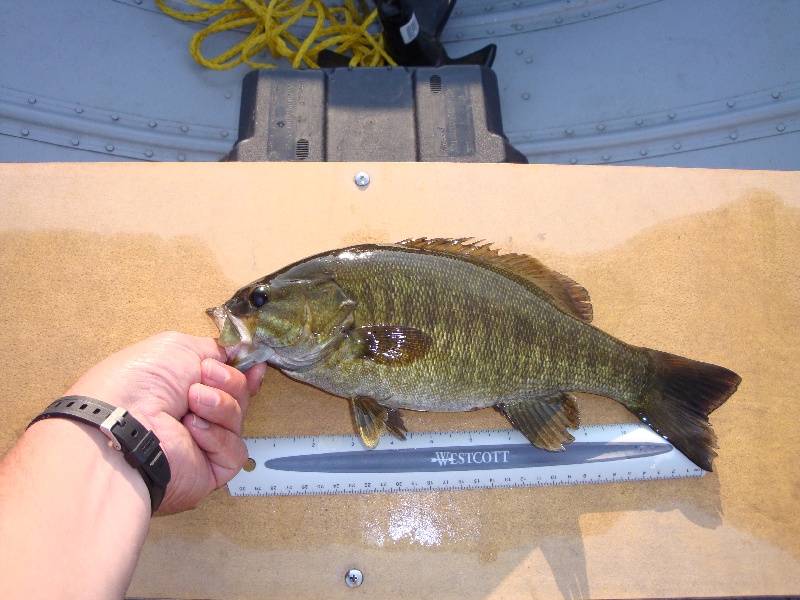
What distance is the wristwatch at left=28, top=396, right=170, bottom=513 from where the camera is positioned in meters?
1.82

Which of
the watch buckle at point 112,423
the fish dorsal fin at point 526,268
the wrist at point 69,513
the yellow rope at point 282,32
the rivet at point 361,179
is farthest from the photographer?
the yellow rope at point 282,32

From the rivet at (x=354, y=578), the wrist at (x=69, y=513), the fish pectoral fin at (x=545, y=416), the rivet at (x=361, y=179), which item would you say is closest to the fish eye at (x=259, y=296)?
the wrist at (x=69, y=513)

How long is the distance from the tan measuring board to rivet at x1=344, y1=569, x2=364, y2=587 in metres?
0.03

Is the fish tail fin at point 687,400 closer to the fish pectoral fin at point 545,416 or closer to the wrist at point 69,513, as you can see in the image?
the fish pectoral fin at point 545,416

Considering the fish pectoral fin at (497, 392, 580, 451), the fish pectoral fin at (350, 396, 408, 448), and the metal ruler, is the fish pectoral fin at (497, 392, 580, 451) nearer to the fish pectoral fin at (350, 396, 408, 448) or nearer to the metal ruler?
the metal ruler

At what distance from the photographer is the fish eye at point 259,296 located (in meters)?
2.21

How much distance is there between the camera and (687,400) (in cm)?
251

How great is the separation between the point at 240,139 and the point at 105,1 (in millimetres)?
1752

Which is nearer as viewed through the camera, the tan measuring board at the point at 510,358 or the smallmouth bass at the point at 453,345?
the smallmouth bass at the point at 453,345

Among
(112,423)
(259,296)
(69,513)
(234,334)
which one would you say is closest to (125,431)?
(112,423)

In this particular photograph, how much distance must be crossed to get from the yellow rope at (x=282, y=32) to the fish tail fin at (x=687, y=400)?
8.29ft

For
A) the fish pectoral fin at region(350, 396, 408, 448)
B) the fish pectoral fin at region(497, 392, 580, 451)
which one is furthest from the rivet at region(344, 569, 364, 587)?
the fish pectoral fin at region(497, 392, 580, 451)

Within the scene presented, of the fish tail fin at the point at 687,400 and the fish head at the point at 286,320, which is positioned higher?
the fish head at the point at 286,320

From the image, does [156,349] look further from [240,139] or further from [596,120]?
[596,120]
